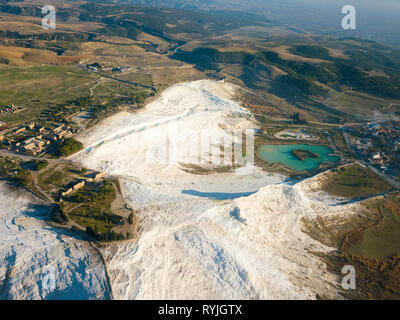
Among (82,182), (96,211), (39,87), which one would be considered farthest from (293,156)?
(39,87)

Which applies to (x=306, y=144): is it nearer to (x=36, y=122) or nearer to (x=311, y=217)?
(x=311, y=217)

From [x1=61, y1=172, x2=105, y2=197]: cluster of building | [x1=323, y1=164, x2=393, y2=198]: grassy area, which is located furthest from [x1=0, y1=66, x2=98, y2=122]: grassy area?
[x1=323, y1=164, x2=393, y2=198]: grassy area

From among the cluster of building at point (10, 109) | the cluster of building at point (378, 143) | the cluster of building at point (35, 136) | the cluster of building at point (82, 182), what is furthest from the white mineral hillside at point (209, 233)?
the cluster of building at point (10, 109)

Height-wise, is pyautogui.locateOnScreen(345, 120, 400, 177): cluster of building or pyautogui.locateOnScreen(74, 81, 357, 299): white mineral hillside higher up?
pyautogui.locateOnScreen(345, 120, 400, 177): cluster of building

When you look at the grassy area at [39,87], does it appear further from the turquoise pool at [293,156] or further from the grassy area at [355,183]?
the grassy area at [355,183]

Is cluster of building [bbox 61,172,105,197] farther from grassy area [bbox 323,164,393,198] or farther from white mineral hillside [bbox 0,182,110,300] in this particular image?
grassy area [bbox 323,164,393,198]

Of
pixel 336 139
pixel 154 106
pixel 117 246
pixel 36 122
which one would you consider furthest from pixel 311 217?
pixel 36 122
